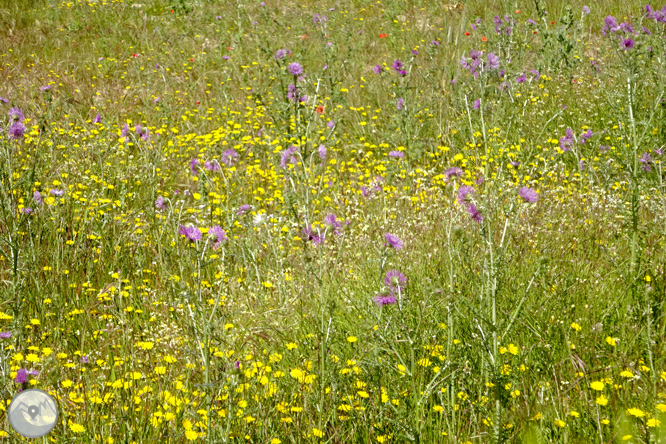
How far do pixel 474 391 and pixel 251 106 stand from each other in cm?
409

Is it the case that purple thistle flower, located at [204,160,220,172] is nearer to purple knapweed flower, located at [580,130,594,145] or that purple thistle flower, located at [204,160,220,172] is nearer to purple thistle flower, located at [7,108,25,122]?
purple thistle flower, located at [7,108,25,122]

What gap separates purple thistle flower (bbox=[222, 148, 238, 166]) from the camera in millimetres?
3514

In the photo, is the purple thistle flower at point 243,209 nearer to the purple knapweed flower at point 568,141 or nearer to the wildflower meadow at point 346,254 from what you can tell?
the wildflower meadow at point 346,254

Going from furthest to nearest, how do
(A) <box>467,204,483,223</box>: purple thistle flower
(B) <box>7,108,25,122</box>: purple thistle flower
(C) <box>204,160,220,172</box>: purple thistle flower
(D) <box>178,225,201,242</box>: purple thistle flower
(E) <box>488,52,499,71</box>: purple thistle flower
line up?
1. (C) <box>204,160,220,172</box>: purple thistle flower
2. (B) <box>7,108,25,122</box>: purple thistle flower
3. (E) <box>488,52,499,71</box>: purple thistle flower
4. (A) <box>467,204,483,223</box>: purple thistle flower
5. (D) <box>178,225,201,242</box>: purple thistle flower

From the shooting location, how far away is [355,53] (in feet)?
21.1

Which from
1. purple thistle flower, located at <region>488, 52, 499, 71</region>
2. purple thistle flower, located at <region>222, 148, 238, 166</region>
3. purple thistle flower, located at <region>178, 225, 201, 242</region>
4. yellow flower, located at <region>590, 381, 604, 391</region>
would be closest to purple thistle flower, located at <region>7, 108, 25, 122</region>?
purple thistle flower, located at <region>222, 148, 238, 166</region>

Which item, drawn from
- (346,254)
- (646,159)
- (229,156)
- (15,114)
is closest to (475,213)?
(346,254)

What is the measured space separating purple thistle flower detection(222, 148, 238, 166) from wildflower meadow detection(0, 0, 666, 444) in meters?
0.10

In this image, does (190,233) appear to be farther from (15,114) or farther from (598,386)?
(15,114)

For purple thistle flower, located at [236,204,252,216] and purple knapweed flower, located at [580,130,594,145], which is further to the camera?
purple knapweed flower, located at [580,130,594,145]

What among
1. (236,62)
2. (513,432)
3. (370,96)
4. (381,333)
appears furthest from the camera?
(236,62)

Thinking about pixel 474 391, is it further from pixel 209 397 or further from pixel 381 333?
pixel 209 397

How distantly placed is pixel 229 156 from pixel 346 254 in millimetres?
923

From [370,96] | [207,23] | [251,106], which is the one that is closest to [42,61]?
[207,23]
